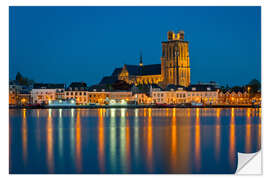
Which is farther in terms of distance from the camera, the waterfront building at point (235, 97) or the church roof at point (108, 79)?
the church roof at point (108, 79)

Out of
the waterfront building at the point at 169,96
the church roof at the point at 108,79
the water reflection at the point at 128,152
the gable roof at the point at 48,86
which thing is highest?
the church roof at the point at 108,79

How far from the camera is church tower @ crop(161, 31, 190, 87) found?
10362cm

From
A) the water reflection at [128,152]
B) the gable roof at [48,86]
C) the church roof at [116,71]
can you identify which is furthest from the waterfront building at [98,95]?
the water reflection at [128,152]

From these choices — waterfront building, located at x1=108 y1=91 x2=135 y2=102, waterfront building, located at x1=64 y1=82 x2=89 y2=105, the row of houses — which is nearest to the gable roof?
the row of houses

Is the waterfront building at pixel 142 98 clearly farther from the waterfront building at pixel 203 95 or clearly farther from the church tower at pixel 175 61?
the church tower at pixel 175 61

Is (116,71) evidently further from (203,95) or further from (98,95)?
(203,95)

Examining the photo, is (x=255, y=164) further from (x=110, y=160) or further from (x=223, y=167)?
(x=110, y=160)

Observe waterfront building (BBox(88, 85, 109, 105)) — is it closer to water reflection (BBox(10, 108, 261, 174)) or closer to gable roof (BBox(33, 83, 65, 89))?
gable roof (BBox(33, 83, 65, 89))

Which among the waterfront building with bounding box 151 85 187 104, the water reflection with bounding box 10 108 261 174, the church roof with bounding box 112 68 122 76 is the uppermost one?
the church roof with bounding box 112 68 122 76

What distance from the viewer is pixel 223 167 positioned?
14219mm

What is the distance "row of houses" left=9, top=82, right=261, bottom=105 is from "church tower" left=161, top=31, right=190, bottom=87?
14446 millimetres

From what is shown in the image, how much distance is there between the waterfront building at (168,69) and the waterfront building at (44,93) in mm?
28203

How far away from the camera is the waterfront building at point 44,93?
8738 cm
